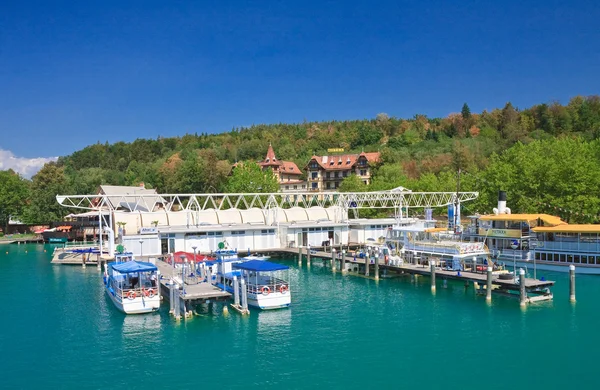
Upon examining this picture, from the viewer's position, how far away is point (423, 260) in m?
48.9

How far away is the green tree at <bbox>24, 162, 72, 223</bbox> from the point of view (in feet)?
318

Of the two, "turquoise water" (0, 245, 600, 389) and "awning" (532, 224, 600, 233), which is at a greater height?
"awning" (532, 224, 600, 233)

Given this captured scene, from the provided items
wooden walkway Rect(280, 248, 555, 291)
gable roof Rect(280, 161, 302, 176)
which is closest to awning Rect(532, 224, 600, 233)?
wooden walkway Rect(280, 248, 555, 291)

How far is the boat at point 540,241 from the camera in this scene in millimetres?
47097

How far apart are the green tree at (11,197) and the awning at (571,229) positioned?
94325mm

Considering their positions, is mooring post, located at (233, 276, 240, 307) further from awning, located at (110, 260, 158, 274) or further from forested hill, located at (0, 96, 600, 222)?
forested hill, located at (0, 96, 600, 222)

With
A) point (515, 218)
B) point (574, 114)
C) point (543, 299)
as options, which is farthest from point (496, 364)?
point (574, 114)

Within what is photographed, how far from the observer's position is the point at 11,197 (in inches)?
3971

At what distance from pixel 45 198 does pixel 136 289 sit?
2838 inches

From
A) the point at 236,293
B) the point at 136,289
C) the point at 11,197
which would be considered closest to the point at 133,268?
the point at 136,289

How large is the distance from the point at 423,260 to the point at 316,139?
107 metres

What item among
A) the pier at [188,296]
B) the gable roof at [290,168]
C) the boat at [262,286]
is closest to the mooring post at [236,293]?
the boat at [262,286]

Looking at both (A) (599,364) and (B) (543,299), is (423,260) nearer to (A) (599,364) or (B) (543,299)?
(B) (543,299)

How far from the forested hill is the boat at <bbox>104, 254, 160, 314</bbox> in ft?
152
